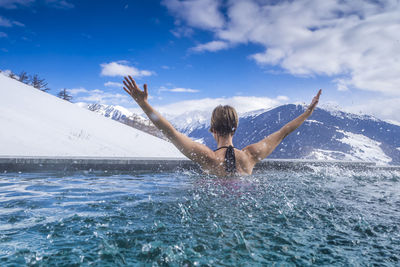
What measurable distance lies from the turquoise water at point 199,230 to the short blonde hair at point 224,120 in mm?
703

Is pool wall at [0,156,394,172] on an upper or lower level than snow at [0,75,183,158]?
lower

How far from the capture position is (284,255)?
1.69 metres

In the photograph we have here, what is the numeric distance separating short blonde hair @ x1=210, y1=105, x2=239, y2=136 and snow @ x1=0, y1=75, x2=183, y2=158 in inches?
355

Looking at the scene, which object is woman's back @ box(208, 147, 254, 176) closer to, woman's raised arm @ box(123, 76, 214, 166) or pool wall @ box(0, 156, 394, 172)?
woman's raised arm @ box(123, 76, 214, 166)

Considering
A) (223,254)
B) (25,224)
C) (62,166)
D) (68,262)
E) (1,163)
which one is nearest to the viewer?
(68,262)

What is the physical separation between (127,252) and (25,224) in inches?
49.1

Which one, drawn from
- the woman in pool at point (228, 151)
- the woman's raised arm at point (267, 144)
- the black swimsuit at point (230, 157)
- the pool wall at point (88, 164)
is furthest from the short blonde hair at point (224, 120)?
the pool wall at point (88, 164)

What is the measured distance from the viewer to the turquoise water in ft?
5.31

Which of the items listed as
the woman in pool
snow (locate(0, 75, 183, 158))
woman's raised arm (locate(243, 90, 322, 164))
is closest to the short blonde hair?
the woman in pool

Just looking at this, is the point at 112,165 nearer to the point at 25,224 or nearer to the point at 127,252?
the point at 25,224

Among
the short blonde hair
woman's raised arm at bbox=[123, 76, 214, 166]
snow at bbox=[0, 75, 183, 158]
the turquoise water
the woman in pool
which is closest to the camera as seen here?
the turquoise water

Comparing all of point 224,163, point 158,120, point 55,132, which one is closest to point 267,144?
point 224,163

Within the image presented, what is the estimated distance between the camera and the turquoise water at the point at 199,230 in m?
1.62

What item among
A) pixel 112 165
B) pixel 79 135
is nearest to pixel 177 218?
pixel 112 165
